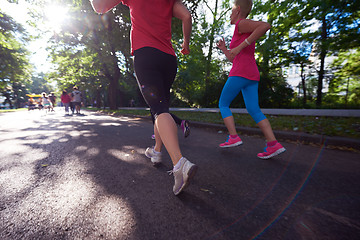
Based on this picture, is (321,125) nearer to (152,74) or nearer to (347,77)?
(152,74)

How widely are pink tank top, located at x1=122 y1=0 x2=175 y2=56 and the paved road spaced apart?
4.65 feet

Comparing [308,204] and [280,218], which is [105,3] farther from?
[308,204]

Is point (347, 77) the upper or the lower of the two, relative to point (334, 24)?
lower

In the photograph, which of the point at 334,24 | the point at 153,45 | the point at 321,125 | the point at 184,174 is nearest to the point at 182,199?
the point at 184,174

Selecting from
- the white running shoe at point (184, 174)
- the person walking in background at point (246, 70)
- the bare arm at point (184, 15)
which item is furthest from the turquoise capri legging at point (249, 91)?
the white running shoe at point (184, 174)

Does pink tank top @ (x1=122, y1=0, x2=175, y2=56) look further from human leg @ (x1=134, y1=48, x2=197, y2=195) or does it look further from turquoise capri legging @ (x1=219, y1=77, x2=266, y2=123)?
turquoise capri legging @ (x1=219, y1=77, x2=266, y2=123)

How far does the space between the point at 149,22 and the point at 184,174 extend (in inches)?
59.6

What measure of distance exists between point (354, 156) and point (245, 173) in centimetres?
193

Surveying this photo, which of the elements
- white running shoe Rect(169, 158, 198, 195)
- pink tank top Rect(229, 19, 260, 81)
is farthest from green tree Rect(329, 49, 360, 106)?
white running shoe Rect(169, 158, 198, 195)

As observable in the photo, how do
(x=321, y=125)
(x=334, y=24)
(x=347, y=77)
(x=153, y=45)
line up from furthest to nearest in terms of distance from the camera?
(x=347, y=77) → (x=334, y=24) → (x=321, y=125) → (x=153, y=45)

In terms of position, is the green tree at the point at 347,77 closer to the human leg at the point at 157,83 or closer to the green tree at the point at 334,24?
the green tree at the point at 334,24

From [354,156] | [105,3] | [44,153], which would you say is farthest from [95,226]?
[354,156]

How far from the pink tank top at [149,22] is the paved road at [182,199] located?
1416mm

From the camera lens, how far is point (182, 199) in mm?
1373
